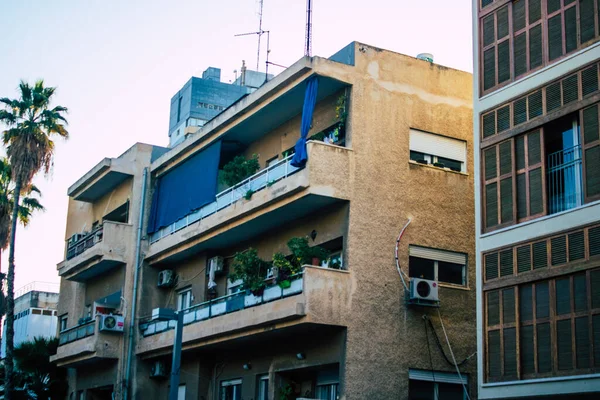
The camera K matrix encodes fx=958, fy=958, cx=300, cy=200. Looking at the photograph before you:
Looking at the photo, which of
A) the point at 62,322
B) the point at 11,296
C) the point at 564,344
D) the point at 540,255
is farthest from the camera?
the point at 62,322

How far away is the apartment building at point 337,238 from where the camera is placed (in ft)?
77.3

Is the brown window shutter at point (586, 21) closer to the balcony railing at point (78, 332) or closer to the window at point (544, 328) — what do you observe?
the window at point (544, 328)

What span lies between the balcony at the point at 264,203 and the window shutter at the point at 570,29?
708 centimetres

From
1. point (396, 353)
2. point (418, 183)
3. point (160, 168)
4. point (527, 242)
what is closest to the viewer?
point (527, 242)

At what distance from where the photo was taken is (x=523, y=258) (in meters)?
18.9

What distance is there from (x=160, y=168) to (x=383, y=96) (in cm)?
1114

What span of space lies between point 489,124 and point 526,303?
407 centimetres

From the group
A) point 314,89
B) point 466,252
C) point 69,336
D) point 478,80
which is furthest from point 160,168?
point 478,80

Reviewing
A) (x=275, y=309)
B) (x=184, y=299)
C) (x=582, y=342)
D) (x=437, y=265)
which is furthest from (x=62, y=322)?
(x=582, y=342)

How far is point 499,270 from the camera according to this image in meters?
19.4

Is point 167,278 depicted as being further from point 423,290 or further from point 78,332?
point 423,290

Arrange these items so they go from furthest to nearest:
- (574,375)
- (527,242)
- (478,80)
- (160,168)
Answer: (160,168), (478,80), (527,242), (574,375)

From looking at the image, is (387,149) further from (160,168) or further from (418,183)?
(160,168)

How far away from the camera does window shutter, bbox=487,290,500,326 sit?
1920cm
